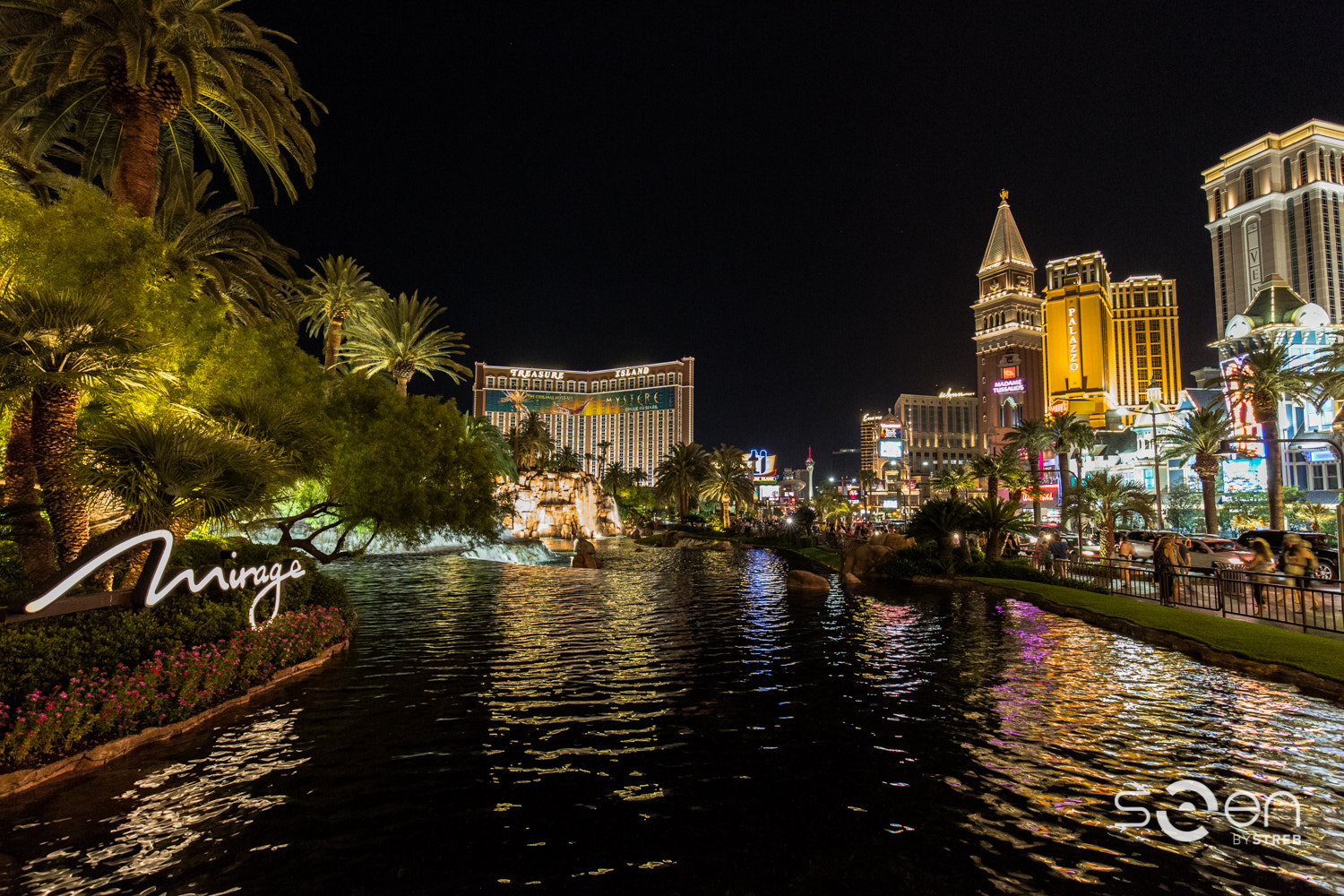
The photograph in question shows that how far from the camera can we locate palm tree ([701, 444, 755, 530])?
82000 mm

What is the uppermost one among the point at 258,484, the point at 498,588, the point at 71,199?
the point at 71,199

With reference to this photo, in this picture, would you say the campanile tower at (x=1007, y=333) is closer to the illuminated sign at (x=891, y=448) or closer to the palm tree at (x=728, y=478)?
the illuminated sign at (x=891, y=448)

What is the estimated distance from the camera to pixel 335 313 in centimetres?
3509

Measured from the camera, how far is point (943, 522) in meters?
31.7

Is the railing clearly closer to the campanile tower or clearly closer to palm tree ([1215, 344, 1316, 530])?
palm tree ([1215, 344, 1316, 530])

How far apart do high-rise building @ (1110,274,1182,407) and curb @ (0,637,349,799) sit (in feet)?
725

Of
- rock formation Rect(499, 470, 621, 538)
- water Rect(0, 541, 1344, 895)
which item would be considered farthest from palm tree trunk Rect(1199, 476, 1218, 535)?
rock formation Rect(499, 470, 621, 538)

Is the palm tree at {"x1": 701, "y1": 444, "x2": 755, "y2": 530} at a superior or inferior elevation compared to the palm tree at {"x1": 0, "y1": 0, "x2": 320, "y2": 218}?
inferior

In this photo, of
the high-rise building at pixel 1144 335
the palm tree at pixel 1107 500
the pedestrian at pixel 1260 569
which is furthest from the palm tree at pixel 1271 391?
the high-rise building at pixel 1144 335

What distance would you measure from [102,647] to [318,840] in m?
6.10

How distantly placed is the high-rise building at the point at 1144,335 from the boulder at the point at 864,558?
190 m

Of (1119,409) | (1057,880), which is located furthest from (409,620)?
(1119,409)

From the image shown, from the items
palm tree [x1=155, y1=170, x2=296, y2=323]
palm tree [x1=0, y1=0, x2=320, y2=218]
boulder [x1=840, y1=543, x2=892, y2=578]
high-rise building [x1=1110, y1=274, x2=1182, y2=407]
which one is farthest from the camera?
high-rise building [x1=1110, y1=274, x2=1182, y2=407]

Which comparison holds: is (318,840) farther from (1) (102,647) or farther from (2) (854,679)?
(2) (854,679)
